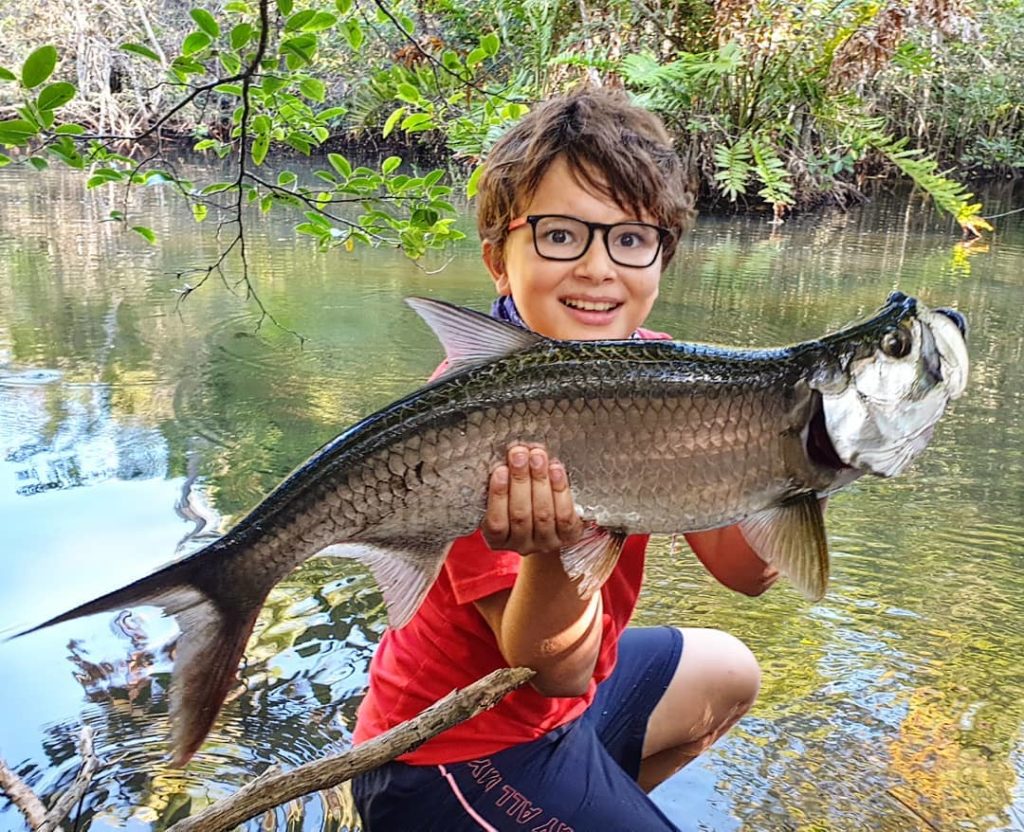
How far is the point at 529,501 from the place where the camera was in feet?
5.63

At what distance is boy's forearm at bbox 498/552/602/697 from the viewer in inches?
74.6

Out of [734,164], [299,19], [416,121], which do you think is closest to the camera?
[299,19]

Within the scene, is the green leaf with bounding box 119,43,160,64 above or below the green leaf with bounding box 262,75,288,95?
above

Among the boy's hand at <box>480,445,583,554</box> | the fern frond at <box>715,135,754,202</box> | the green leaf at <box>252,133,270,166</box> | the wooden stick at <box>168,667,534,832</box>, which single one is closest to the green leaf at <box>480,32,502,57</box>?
the green leaf at <box>252,133,270,166</box>

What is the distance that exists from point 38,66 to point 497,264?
118cm

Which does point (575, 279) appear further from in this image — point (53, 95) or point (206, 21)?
point (53, 95)

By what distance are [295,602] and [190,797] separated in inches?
45.4

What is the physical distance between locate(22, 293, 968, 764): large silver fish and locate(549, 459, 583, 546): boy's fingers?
0.02 meters

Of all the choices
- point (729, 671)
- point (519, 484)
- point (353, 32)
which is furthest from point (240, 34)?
point (729, 671)

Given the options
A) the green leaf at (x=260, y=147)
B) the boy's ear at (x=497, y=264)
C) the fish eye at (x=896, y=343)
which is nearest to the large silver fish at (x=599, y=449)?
the fish eye at (x=896, y=343)

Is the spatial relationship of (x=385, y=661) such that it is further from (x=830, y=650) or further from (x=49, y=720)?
(x=830, y=650)

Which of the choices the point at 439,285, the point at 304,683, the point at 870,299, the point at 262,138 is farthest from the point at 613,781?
the point at 870,299

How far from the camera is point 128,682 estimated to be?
3.06 meters

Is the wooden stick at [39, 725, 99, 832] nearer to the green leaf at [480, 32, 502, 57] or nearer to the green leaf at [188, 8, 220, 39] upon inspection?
the green leaf at [188, 8, 220, 39]
